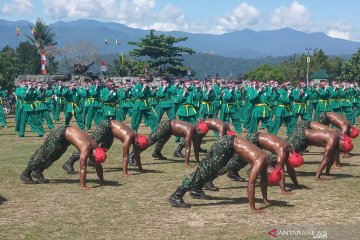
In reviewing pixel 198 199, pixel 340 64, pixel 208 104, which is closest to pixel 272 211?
pixel 198 199

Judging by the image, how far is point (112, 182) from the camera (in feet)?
39.0

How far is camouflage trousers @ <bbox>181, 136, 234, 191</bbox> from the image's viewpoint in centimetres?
950

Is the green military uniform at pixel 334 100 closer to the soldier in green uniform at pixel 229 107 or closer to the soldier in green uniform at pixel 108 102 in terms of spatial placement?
the soldier in green uniform at pixel 229 107

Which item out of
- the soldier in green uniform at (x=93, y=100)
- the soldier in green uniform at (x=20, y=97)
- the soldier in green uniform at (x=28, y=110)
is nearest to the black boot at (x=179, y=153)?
the soldier in green uniform at (x=28, y=110)

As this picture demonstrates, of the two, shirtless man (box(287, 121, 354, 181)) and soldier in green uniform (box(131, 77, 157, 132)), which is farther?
soldier in green uniform (box(131, 77, 157, 132))

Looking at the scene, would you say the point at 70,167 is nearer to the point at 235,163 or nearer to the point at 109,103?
the point at 235,163

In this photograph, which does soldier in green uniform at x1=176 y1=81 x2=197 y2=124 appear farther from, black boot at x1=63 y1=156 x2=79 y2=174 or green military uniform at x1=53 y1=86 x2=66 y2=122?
green military uniform at x1=53 y1=86 x2=66 y2=122

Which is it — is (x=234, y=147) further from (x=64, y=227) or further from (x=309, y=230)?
(x=64, y=227)

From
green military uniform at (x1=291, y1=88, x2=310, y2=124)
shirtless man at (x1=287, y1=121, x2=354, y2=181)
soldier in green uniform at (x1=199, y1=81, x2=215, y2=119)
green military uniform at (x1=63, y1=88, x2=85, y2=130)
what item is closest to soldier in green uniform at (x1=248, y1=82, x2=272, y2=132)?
green military uniform at (x1=291, y1=88, x2=310, y2=124)

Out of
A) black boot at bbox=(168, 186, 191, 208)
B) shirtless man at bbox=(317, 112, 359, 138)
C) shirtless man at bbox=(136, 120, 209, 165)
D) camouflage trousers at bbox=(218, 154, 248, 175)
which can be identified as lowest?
black boot at bbox=(168, 186, 191, 208)

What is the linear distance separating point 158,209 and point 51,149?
3.33m

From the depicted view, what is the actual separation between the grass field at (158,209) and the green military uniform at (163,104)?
26.2 feet

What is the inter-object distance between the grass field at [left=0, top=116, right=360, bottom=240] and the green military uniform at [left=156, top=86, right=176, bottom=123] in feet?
26.2

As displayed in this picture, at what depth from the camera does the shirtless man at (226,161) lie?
29.8ft
